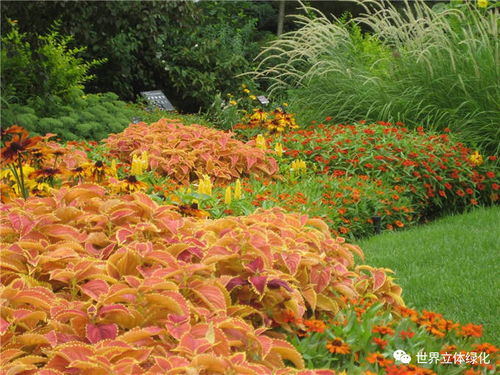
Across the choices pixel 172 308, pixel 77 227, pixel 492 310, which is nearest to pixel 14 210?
pixel 77 227

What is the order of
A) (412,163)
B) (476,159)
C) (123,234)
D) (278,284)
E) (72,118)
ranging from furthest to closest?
1. (72,118)
2. (476,159)
3. (412,163)
4. (123,234)
5. (278,284)

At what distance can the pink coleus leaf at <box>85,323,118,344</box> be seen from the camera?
7.48 ft

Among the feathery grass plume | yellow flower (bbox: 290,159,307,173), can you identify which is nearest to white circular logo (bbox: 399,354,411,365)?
yellow flower (bbox: 290,159,307,173)

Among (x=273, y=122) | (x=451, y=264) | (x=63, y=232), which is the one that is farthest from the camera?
(x=273, y=122)

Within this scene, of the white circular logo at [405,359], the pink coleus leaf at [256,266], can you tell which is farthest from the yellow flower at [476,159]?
the white circular logo at [405,359]

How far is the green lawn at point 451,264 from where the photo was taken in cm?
428

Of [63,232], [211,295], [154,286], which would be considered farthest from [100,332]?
[63,232]

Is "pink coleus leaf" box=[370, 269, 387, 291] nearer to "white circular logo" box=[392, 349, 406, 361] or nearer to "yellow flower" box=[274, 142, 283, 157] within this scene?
"white circular logo" box=[392, 349, 406, 361]

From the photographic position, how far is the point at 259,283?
2646mm

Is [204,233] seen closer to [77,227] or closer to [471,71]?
[77,227]

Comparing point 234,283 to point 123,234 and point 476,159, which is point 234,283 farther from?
point 476,159

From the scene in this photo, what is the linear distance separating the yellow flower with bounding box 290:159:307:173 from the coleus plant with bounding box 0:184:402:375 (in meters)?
2.96

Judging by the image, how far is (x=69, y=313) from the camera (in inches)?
92.3

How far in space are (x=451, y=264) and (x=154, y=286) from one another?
10.4ft
